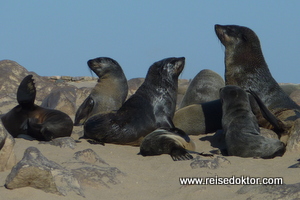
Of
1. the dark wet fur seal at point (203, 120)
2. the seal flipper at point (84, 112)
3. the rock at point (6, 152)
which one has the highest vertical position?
the rock at point (6, 152)

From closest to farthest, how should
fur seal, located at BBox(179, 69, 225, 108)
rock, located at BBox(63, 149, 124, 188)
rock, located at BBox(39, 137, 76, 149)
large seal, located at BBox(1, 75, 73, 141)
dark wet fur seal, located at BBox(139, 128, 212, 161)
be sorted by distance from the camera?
1. rock, located at BBox(63, 149, 124, 188)
2. dark wet fur seal, located at BBox(139, 128, 212, 161)
3. rock, located at BBox(39, 137, 76, 149)
4. large seal, located at BBox(1, 75, 73, 141)
5. fur seal, located at BBox(179, 69, 225, 108)

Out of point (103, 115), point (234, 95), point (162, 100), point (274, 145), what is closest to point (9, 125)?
point (103, 115)

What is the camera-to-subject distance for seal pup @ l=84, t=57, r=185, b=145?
801cm

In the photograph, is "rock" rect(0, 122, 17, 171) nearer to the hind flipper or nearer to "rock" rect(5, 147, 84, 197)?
"rock" rect(5, 147, 84, 197)

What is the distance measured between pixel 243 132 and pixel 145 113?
6.17 feet

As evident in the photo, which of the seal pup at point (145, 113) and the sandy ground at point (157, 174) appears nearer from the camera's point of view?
the sandy ground at point (157, 174)

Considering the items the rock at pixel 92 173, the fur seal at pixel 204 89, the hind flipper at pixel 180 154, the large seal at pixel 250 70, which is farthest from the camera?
the fur seal at pixel 204 89

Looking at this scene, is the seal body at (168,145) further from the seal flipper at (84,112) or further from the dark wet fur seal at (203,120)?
the seal flipper at (84,112)

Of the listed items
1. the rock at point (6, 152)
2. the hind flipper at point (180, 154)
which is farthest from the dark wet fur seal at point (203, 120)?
the rock at point (6, 152)

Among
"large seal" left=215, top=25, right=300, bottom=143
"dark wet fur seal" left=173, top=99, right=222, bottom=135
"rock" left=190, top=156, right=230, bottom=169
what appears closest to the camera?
"rock" left=190, top=156, right=230, bottom=169

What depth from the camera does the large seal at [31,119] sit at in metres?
7.89

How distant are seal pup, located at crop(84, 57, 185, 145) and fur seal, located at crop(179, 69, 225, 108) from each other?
1.50 metres

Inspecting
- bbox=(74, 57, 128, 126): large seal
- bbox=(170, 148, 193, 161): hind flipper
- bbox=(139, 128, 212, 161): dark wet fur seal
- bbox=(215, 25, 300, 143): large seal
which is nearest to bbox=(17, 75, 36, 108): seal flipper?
bbox=(139, 128, 212, 161): dark wet fur seal

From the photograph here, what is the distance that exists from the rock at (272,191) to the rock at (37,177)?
1.35m
